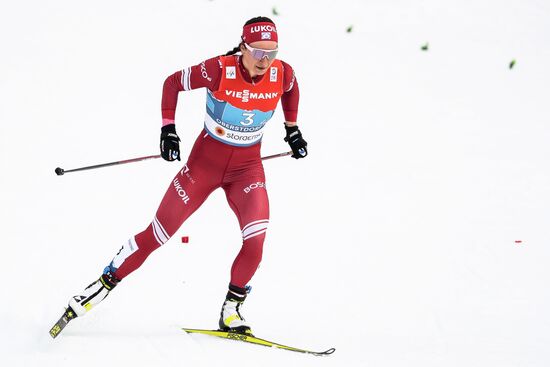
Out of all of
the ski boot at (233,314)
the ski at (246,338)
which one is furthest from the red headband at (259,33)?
the ski at (246,338)

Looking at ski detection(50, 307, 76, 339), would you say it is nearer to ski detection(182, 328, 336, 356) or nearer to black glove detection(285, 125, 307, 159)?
ski detection(182, 328, 336, 356)

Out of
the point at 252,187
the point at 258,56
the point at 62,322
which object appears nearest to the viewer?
the point at 258,56

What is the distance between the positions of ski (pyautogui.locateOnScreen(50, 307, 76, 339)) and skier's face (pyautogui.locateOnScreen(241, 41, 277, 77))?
1985mm

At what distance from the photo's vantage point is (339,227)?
266 inches

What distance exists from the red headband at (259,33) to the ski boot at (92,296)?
72.3 inches

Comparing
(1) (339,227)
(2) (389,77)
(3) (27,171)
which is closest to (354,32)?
(2) (389,77)

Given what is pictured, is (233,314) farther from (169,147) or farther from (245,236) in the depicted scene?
(169,147)

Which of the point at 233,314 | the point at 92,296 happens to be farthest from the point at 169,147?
the point at 233,314

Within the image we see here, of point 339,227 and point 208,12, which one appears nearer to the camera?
point 339,227

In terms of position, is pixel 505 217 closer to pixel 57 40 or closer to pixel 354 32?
pixel 354 32

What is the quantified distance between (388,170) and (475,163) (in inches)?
47.6

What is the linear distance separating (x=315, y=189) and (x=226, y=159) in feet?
10.1

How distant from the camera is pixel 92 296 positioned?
4.48 meters

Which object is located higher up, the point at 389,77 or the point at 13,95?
the point at 13,95
